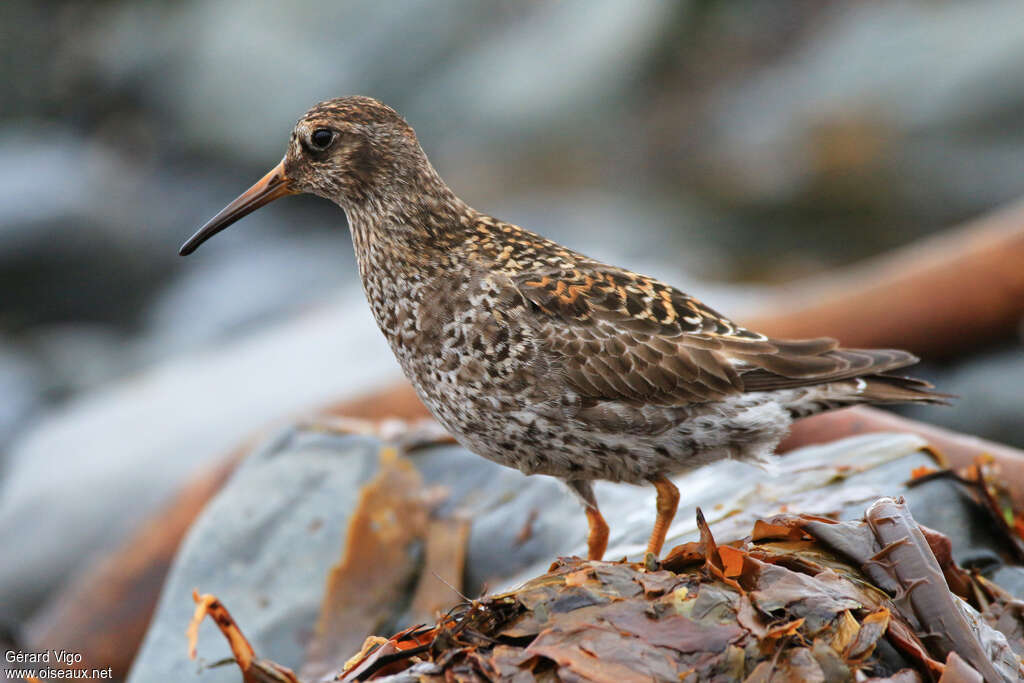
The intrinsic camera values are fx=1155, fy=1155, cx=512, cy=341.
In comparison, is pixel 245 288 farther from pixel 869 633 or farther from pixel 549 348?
pixel 869 633

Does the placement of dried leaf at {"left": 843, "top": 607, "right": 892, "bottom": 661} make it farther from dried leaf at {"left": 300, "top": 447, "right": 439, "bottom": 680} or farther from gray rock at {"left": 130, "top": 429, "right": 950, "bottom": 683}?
dried leaf at {"left": 300, "top": 447, "right": 439, "bottom": 680}

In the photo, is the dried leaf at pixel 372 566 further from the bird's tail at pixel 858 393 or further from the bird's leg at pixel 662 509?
the bird's tail at pixel 858 393

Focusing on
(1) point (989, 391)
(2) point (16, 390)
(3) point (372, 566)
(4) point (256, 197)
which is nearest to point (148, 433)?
(2) point (16, 390)

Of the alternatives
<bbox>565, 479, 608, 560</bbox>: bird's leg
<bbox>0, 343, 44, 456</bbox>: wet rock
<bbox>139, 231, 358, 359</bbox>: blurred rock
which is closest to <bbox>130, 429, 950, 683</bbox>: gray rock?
<bbox>565, 479, 608, 560</bbox>: bird's leg

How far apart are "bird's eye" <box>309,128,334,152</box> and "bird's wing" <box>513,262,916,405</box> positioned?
1036mm

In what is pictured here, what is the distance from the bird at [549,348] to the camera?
4.46 m

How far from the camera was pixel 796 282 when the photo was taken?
1347 centimetres

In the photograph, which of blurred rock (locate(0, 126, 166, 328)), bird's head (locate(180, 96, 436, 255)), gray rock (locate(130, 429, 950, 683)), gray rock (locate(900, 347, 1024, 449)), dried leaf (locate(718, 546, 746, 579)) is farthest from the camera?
blurred rock (locate(0, 126, 166, 328))

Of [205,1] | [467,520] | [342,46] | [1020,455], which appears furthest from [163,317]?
[1020,455]

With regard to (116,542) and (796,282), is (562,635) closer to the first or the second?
(116,542)

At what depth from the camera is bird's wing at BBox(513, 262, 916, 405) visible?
454 centimetres

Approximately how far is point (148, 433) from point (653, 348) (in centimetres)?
655

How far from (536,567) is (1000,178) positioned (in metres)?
10.4

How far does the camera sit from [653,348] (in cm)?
469
